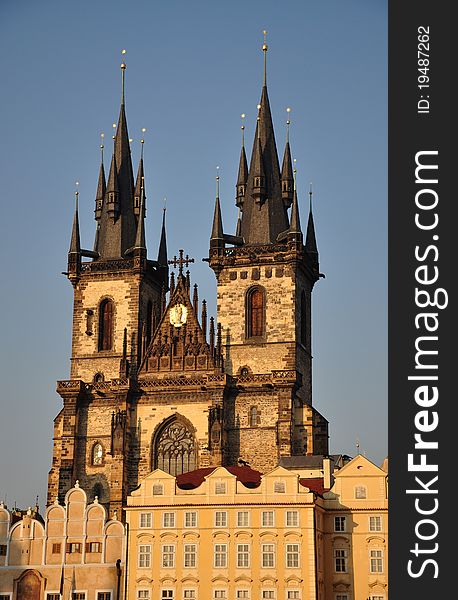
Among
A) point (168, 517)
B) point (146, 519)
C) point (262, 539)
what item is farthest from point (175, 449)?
point (262, 539)

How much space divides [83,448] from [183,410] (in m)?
6.22

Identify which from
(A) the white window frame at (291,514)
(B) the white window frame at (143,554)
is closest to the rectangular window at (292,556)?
(A) the white window frame at (291,514)

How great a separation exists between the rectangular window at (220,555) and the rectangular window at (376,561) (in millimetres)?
6312

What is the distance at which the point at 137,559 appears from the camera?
56.1 metres

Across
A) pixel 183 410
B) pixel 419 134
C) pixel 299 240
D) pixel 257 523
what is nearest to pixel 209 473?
pixel 257 523

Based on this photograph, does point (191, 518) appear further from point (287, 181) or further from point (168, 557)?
point (287, 181)

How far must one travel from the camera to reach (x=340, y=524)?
185 feet

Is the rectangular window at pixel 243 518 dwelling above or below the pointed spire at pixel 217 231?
below

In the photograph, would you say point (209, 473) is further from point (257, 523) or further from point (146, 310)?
point (146, 310)

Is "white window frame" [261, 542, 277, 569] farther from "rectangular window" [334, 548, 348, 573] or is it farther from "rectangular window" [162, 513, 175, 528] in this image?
"rectangular window" [162, 513, 175, 528]

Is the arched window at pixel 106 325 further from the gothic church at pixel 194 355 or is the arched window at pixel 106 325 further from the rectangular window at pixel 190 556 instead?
the rectangular window at pixel 190 556

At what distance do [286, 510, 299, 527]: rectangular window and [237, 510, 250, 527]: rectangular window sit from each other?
1.77 m

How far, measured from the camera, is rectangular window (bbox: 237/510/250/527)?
5562 cm

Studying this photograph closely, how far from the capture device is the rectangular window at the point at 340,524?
56188 mm
